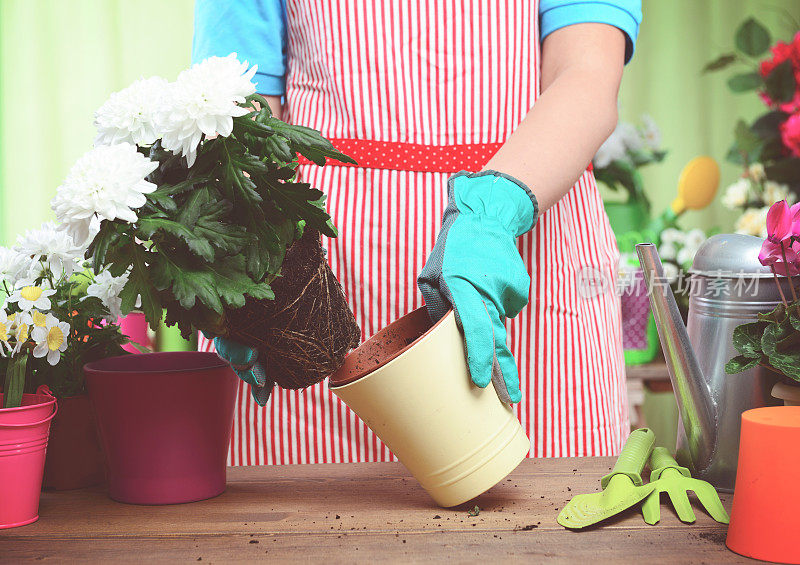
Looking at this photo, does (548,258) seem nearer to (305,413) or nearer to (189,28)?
(305,413)

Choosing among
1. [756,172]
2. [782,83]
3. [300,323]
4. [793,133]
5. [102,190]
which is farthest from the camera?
[756,172]

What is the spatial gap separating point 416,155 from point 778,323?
1.89 ft

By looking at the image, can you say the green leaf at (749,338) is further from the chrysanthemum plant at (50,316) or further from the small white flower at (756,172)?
the small white flower at (756,172)

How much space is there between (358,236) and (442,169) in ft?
0.51

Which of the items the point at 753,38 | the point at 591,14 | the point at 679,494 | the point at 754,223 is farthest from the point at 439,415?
the point at 753,38

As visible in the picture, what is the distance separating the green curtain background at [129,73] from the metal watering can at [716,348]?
2.13 m

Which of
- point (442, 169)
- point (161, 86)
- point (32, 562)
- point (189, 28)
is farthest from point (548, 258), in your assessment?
point (189, 28)

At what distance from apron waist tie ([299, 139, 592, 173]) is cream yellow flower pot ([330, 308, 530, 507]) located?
0.47 meters

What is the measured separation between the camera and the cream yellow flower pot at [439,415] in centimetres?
64

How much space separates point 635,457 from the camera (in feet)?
2.39

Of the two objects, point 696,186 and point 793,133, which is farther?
point 696,186

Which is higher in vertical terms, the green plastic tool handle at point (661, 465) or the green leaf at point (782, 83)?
the green leaf at point (782, 83)

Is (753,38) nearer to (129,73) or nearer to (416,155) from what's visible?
(416,155)

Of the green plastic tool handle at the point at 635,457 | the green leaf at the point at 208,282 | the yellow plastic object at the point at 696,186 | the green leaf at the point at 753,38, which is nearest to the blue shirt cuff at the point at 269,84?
the green leaf at the point at 208,282
